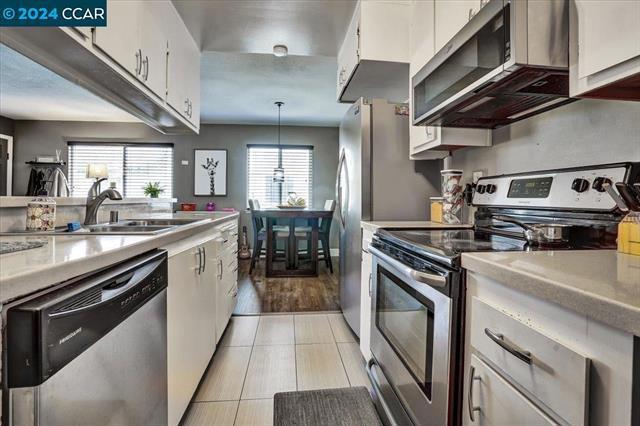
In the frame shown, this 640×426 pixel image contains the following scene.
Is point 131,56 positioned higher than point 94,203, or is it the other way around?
point 131,56

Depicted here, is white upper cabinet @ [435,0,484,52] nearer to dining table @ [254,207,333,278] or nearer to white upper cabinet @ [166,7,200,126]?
white upper cabinet @ [166,7,200,126]

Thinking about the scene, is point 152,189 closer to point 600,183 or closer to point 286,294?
point 286,294

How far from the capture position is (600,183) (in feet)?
3.43

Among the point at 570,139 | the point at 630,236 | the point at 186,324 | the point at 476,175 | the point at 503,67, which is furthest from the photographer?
the point at 476,175

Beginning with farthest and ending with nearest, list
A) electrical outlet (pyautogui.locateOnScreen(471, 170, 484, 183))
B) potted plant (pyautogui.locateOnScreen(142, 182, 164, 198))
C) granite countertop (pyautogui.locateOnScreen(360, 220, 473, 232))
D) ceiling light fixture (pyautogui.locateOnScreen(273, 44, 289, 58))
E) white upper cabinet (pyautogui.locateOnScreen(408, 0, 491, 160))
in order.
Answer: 1. potted plant (pyautogui.locateOnScreen(142, 182, 164, 198))
2. ceiling light fixture (pyautogui.locateOnScreen(273, 44, 289, 58))
3. electrical outlet (pyautogui.locateOnScreen(471, 170, 484, 183))
4. granite countertop (pyautogui.locateOnScreen(360, 220, 473, 232))
5. white upper cabinet (pyautogui.locateOnScreen(408, 0, 491, 160))

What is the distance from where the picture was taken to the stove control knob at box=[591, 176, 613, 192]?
102 centimetres

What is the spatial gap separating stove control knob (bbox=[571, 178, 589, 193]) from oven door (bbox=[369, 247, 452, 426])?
2.13ft

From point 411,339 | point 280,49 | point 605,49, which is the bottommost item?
point 411,339

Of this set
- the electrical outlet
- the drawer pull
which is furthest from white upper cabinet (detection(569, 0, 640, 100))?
the electrical outlet

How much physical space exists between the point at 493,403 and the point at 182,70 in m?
2.56

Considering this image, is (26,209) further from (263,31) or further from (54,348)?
(263,31)

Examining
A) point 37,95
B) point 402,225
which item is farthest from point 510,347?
point 37,95

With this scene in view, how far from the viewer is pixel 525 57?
3.12ft

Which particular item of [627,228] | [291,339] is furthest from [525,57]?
[291,339]
